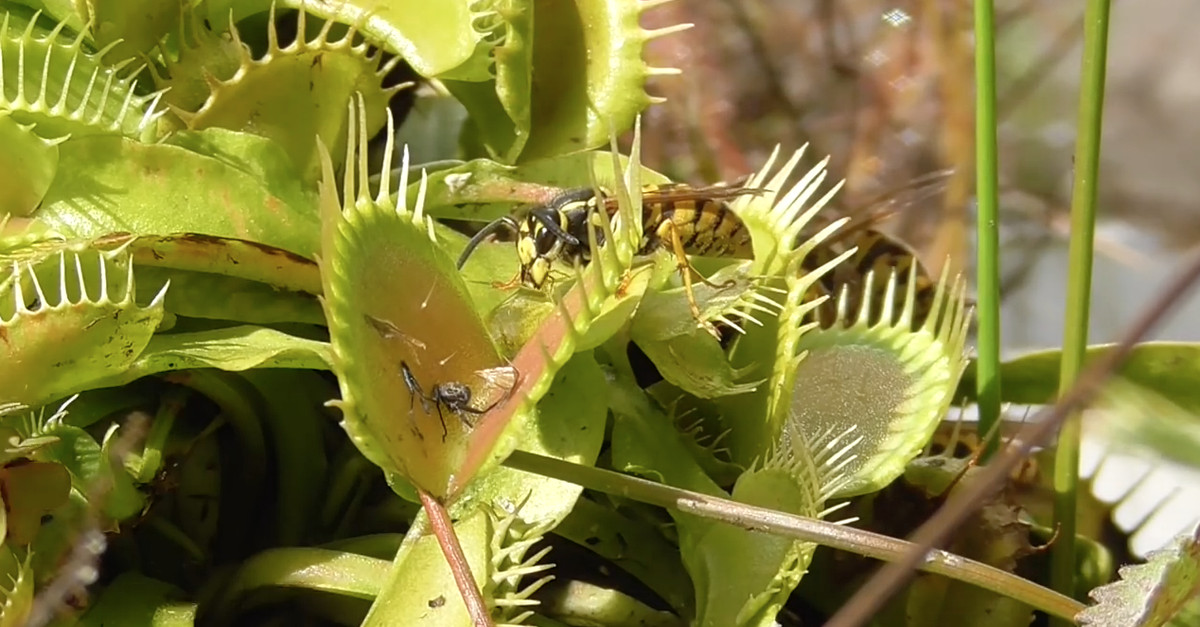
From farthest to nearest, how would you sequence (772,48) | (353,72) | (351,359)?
1. (772,48)
2. (353,72)
3. (351,359)

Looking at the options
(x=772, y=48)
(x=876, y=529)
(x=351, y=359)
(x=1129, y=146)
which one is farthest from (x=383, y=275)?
(x=1129, y=146)

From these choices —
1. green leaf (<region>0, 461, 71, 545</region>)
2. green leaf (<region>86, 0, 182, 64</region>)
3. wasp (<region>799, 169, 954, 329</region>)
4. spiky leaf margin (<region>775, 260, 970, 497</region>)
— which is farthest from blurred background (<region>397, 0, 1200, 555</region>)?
green leaf (<region>0, 461, 71, 545</region>)

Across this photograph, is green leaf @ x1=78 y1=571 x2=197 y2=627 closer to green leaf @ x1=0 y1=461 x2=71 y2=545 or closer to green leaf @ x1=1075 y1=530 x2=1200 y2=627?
green leaf @ x1=0 y1=461 x2=71 y2=545

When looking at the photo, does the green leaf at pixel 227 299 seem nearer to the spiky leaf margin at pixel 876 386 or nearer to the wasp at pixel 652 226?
the wasp at pixel 652 226

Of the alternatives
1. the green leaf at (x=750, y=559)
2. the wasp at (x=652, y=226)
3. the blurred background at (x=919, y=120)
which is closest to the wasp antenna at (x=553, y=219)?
the wasp at (x=652, y=226)

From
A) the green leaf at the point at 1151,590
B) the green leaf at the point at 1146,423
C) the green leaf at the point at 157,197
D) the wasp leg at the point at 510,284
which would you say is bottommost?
the green leaf at the point at 1146,423

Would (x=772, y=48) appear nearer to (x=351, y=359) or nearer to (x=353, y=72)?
(x=353, y=72)
